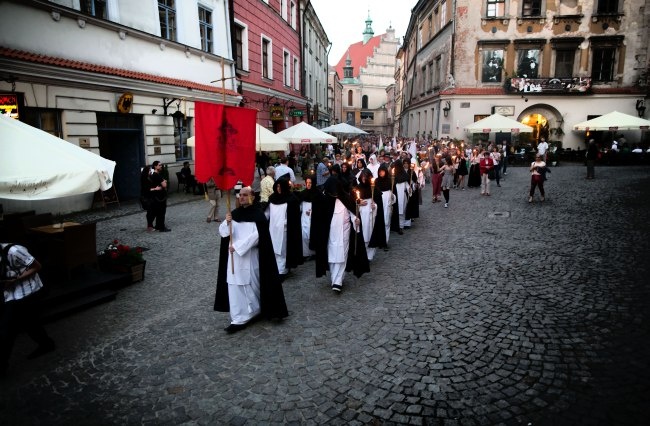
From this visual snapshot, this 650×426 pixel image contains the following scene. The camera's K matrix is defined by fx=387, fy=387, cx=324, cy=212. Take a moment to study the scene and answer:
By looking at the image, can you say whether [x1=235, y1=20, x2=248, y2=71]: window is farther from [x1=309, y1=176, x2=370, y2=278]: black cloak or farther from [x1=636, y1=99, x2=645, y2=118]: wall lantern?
[x1=636, y1=99, x2=645, y2=118]: wall lantern

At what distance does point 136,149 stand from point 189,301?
34.8 feet

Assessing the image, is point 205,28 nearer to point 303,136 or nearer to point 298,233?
point 303,136

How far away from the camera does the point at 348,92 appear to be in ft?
303

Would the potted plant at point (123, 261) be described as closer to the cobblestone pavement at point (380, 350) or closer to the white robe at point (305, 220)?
the cobblestone pavement at point (380, 350)

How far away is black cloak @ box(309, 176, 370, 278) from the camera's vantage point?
683cm

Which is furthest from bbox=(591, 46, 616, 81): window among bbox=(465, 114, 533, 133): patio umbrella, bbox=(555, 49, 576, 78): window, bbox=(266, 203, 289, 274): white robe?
bbox=(266, 203, 289, 274): white robe

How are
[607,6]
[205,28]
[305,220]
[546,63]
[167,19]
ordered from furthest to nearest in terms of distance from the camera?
[546,63]
[607,6]
[205,28]
[167,19]
[305,220]

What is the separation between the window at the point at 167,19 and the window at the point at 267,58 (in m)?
8.39

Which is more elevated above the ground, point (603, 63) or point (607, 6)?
point (607, 6)

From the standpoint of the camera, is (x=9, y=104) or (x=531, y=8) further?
(x=531, y=8)

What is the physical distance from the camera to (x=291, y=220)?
734cm

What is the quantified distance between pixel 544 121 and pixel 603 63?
202 inches

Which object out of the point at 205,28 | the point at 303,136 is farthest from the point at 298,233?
the point at 205,28

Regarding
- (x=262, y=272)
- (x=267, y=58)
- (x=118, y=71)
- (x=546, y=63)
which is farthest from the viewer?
(x=546, y=63)
